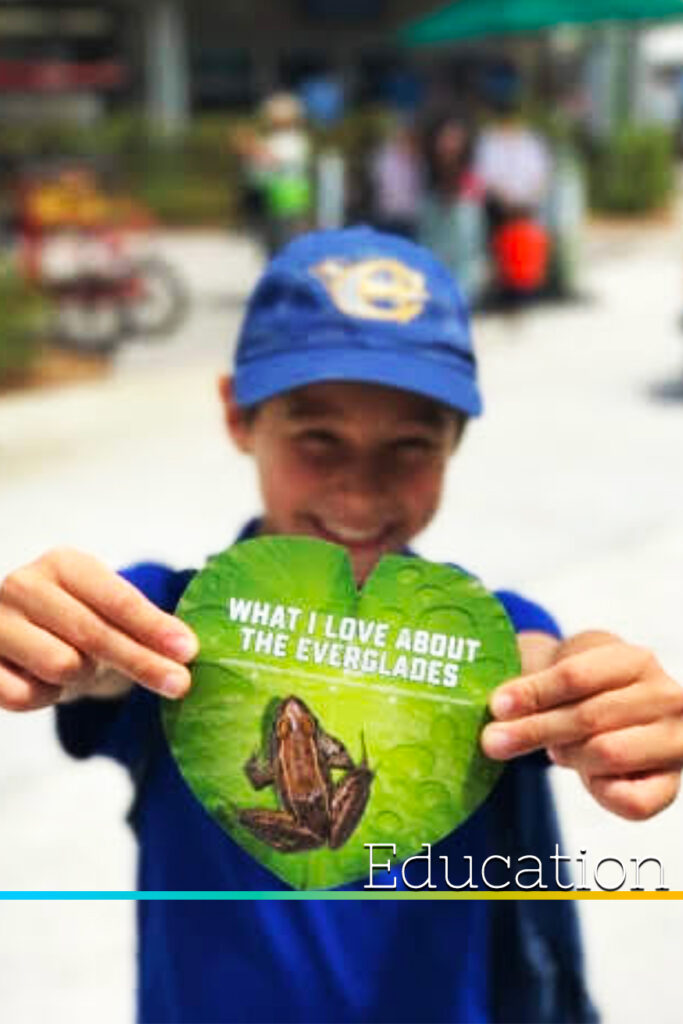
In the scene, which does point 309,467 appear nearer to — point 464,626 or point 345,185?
point 464,626

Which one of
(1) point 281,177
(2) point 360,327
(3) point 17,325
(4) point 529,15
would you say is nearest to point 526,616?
(2) point 360,327

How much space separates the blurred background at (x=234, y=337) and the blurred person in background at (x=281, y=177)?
0.03 m

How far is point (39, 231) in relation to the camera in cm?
884

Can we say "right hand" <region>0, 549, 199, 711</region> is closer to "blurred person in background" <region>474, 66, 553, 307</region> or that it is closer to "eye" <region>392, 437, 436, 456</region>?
"eye" <region>392, 437, 436, 456</region>

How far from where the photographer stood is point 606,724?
1.01m

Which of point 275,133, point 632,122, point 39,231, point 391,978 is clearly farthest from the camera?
point 632,122

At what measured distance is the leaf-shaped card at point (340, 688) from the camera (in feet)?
3.34

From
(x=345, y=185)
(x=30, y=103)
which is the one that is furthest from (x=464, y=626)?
(x=30, y=103)

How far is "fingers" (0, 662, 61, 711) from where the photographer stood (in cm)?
108

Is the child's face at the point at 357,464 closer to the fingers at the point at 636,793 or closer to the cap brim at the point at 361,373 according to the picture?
the cap brim at the point at 361,373

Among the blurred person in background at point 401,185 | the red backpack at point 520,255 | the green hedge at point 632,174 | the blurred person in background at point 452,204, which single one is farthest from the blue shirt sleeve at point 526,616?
the green hedge at point 632,174

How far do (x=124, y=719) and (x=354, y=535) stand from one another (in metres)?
0.25

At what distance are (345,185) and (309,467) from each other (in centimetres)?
1043

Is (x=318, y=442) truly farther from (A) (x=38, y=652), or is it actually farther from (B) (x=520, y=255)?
(B) (x=520, y=255)
